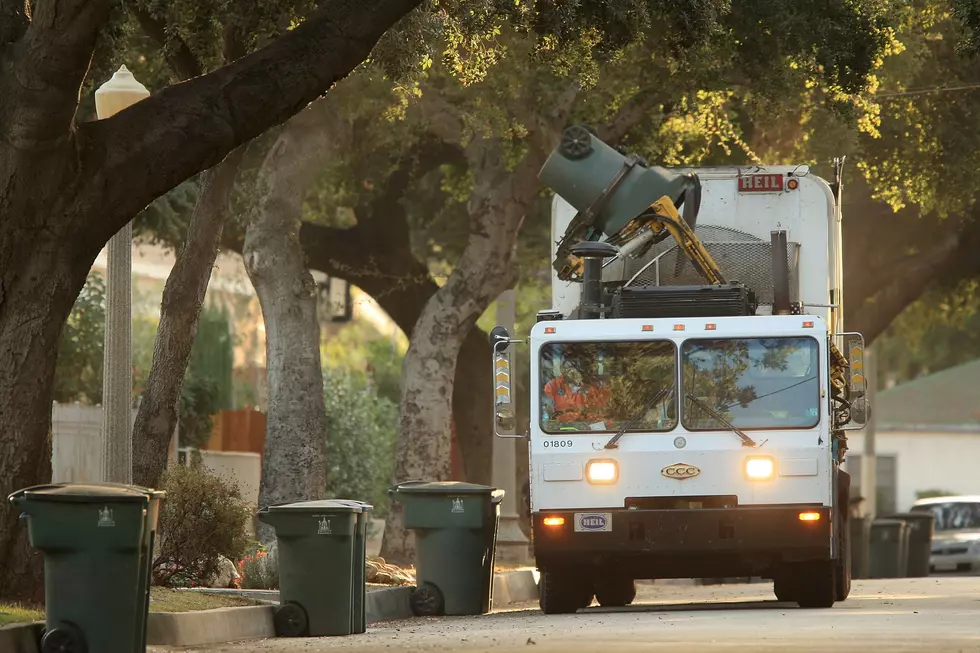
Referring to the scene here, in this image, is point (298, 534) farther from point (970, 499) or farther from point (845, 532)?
point (970, 499)

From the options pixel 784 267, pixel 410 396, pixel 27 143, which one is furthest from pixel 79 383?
pixel 27 143

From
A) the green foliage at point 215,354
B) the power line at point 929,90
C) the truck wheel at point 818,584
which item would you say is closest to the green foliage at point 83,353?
the green foliage at point 215,354

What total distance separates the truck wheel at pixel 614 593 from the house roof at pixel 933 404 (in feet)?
131

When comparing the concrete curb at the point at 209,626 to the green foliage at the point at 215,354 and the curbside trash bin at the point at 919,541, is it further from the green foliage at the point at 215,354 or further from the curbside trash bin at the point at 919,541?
the curbside trash bin at the point at 919,541

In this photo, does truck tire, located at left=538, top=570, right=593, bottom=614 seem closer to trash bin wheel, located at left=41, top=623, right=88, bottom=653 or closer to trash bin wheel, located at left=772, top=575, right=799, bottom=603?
trash bin wheel, located at left=772, top=575, right=799, bottom=603

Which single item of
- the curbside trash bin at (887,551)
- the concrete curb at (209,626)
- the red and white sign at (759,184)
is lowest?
the concrete curb at (209,626)

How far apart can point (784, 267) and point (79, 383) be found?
46.4ft

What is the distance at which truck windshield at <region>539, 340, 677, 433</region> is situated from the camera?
15703mm

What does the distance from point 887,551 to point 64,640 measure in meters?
22.6

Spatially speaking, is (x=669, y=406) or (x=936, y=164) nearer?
(x=669, y=406)

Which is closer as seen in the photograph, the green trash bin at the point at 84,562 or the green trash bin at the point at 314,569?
the green trash bin at the point at 84,562

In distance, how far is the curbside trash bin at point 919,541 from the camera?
3269 centimetres

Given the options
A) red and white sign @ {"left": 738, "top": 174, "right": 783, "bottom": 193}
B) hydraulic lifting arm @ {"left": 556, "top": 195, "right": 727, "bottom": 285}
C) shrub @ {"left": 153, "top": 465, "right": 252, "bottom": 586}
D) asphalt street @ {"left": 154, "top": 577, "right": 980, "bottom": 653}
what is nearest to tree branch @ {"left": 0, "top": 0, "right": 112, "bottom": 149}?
asphalt street @ {"left": 154, "top": 577, "right": 980, "bottom": 653}

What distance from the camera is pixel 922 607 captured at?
1641 centimetres
